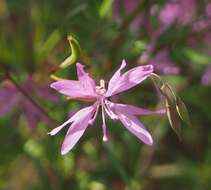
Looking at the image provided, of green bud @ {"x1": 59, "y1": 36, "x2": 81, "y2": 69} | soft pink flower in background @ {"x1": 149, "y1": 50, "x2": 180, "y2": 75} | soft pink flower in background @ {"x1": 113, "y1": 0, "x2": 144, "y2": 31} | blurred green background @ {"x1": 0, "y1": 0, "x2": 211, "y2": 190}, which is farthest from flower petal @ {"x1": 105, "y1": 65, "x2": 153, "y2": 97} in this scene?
soft pink flower in background @ {"x1": 113, "y1": 0, "x2": 144, "y2": 31}

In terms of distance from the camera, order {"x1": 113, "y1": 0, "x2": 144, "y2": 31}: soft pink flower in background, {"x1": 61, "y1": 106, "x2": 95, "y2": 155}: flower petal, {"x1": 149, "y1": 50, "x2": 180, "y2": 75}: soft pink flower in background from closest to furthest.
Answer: {"x1": 61, "y1": 106, "x2": 95, "y2": 155}: flower petal
{"x1": 149, "y1": 50, "x2": 180, "y2": 75}: soft pink flower in background
{"x1": 113, "y1": 0, "x2": 144, "y2": 31}: soft pink flower in background

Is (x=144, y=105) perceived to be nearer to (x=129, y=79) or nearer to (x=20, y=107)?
(x=20, y=107)

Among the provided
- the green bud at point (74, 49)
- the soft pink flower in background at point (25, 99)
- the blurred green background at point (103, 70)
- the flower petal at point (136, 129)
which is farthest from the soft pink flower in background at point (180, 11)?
the flower petal at point (136, 129)

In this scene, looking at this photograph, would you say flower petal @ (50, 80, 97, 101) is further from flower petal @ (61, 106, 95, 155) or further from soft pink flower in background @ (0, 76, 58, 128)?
soft pink flower in background @ (0, 76, 58, 128)

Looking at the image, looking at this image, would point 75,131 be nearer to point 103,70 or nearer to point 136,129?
point 136,129

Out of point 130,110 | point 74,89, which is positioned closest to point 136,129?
point 130,110

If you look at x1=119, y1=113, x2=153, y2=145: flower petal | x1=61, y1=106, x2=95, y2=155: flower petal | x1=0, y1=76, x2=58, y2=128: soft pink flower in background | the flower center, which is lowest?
x1=0, y1=76, x2=58, y2=128: soft pink flower in background
